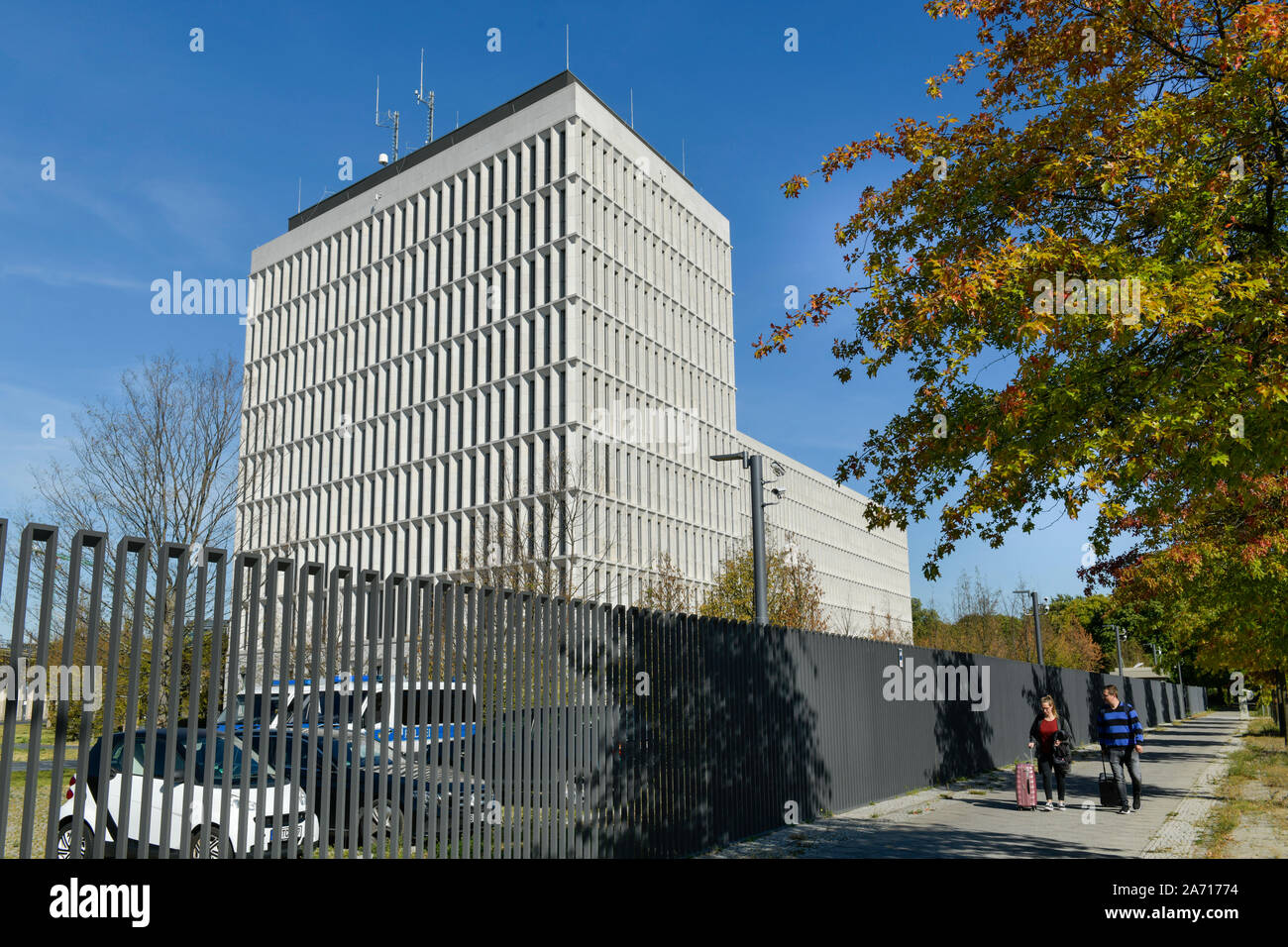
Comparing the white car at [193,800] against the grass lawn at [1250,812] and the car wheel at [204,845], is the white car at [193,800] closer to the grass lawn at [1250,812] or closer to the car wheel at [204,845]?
the car wheel at [204,845]

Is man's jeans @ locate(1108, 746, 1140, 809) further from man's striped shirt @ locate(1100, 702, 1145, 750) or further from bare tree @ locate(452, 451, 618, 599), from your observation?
bare tree @ locate(452, 451, 618, 599)

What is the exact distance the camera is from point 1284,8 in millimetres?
8414

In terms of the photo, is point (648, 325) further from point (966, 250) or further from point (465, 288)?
point (966, 250)

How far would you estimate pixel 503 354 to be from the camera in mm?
58469

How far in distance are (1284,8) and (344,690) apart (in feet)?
30.9

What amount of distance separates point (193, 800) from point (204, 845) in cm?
27

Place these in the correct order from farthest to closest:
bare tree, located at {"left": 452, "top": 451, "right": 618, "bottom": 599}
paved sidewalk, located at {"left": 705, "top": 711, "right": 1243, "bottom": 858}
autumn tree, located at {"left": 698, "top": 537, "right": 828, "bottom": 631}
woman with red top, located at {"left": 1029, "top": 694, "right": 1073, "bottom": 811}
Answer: bare tree, located at {"left": 452, "top": 451, "right": 618, "bottom": 599}
autumn tree, located at {"left": 698, "top": 537, "right": 828, "bottom": 631}
woman with red top, located at {"left": 1029, "top": 694, "right": 1073, "bottom": 811}
paved sidewalk, located at {"left": 705, "top": 711, "right": 1243, "bottom": 858}

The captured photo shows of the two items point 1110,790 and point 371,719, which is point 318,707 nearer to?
point 371,719

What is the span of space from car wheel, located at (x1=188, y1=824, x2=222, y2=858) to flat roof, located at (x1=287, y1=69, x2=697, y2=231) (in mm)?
57785

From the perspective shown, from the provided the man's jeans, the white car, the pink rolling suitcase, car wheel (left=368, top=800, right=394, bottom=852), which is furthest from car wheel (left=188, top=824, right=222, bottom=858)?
the man's jeans

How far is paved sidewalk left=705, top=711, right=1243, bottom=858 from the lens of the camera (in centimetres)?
1057

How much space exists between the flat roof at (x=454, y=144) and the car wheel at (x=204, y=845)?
5778 centimetres

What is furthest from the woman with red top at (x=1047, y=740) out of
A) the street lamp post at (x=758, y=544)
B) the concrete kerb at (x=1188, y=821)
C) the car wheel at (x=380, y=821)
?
the car wheel at (x=380, y=821)
